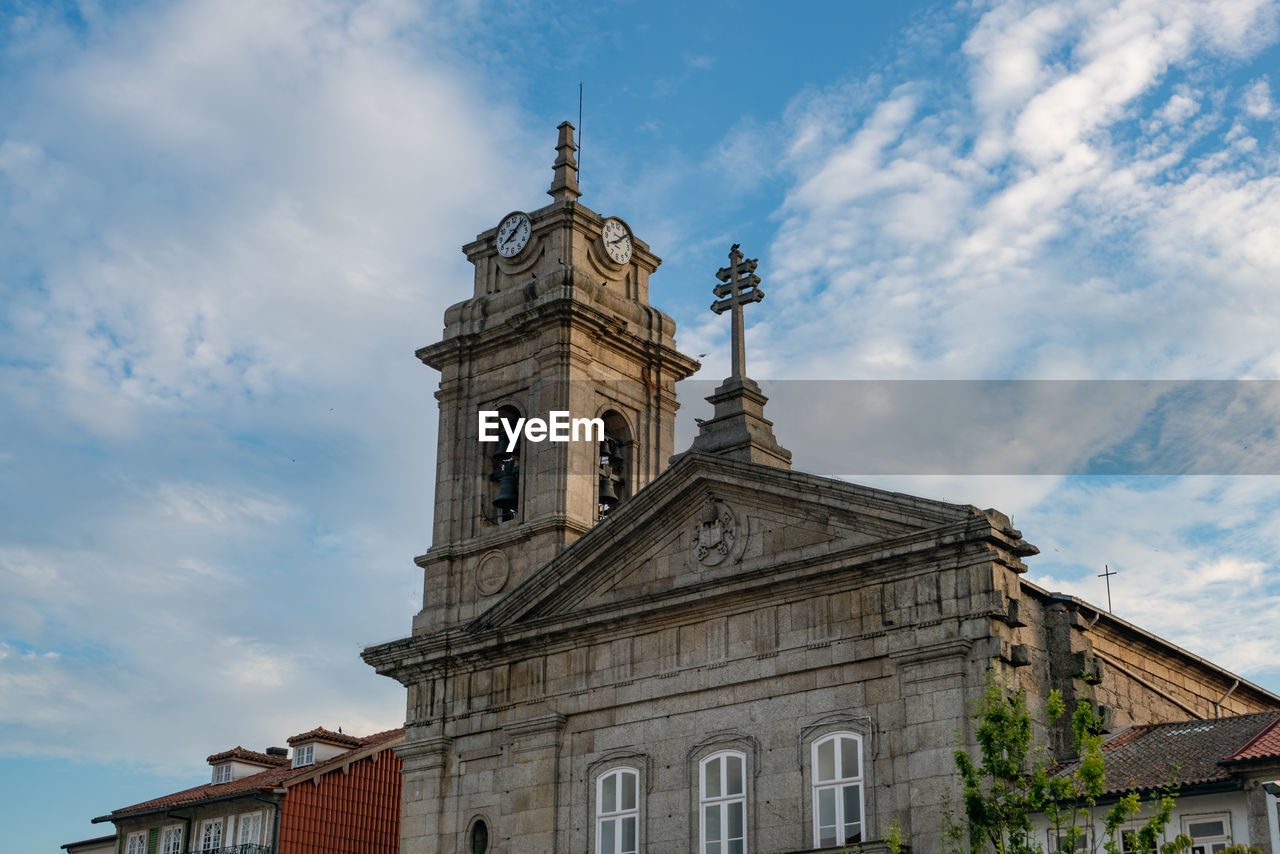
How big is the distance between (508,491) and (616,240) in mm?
5719

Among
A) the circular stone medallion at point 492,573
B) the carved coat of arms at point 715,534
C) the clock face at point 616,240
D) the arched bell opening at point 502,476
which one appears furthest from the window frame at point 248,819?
the carved coat of arms at point 715,534

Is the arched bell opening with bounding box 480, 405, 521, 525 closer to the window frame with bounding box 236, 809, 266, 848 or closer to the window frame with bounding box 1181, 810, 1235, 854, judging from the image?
the window frame with bounding box 236, 809, 266, 848

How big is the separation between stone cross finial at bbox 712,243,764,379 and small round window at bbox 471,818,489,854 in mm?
8710

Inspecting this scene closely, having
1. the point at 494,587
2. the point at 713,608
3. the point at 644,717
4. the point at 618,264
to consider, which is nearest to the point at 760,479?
the point at 713,608

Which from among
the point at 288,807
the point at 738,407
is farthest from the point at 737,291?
the point at 288,807

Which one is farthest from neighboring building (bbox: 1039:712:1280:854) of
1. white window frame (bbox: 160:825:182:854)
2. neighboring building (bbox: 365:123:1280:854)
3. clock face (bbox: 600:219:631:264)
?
white window frame (bbox: 160:825:182:854)

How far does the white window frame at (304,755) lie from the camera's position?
39.2 metres

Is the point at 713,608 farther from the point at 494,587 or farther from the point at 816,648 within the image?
the point at 494,587

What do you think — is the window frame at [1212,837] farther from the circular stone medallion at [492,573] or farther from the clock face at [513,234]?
the clock face at [513,234]

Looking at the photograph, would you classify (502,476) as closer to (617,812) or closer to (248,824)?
(617,812)

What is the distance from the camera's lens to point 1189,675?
29125 millimetres

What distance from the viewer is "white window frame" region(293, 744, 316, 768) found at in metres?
39.2

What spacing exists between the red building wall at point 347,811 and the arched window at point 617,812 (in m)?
10.5

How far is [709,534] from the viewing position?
27.1 m
